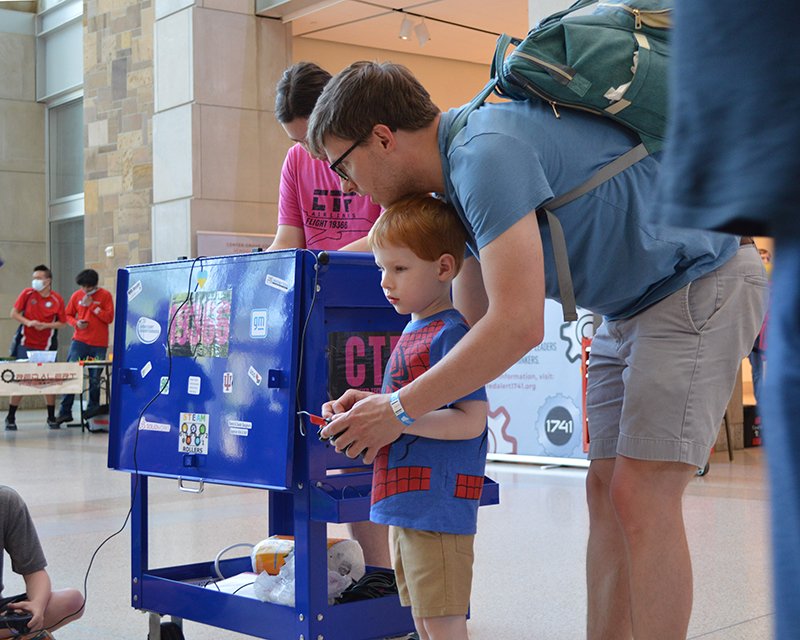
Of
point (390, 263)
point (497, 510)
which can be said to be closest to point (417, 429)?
point (390, 263)

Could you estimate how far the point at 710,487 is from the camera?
514cm

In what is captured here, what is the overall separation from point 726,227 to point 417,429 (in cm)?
111

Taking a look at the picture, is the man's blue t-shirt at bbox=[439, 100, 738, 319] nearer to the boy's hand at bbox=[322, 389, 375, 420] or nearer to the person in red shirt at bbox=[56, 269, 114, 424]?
the boy's hand at bbox=[322, 389, 375, 420]

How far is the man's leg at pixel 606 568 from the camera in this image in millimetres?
1745

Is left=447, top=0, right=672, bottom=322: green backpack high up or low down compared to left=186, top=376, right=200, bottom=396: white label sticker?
up

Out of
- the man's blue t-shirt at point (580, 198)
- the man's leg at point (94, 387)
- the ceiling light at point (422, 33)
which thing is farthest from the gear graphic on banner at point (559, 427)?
the man's leg at point (94, 387)

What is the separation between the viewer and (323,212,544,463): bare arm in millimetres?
1368

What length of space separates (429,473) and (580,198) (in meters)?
0.57

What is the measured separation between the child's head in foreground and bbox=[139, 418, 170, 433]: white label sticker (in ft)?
2.83

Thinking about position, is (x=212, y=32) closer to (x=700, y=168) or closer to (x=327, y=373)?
(x=327, y=373)

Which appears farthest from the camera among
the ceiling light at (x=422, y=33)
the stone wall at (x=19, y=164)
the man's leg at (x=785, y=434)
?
the stone wall at (x=19, y=164)

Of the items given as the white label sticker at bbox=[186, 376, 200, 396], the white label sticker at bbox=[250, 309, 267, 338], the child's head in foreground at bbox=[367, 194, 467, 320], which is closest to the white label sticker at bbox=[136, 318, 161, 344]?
the white label sticker at bbox=[186, 376, 200, 396]

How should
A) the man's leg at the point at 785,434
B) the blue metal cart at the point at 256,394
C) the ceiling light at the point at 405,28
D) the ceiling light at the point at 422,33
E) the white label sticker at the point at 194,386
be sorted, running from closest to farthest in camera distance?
the man's leg at the point at 785,434 < the blue metal cart at the point at 256,394 < the white label sticker at the point at 194,386 < the ceiling light at the point at 405,28 < the ceiling light at the point at 422,33

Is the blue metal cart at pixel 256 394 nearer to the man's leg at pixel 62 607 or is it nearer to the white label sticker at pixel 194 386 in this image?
the white label sticker at pixel 194 386
